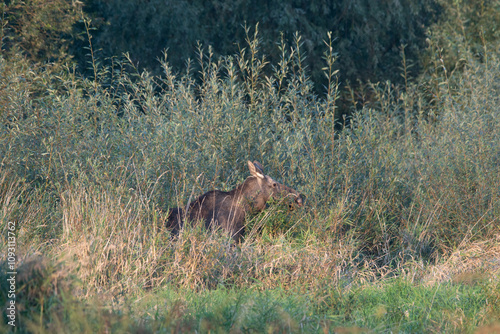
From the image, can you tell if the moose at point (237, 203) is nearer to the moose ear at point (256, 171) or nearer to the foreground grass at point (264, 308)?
the moose ear at point (256, 171)

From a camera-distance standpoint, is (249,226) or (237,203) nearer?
(237,203)

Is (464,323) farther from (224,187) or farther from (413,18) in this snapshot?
(413,18)

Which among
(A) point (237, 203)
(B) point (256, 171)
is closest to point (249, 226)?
(A) point (237, 203)

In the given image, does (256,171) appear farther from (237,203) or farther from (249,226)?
(249,226)

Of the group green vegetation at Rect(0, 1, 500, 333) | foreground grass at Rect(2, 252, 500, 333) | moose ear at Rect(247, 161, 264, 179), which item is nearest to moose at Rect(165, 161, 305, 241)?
moose ear at Rect(247, 161, 264, 179)

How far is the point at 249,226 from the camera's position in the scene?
23.6ft

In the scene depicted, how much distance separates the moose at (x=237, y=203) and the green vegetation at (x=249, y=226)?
18cm

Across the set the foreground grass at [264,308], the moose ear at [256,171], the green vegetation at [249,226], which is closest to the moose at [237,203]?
the moose ear at [256,171]

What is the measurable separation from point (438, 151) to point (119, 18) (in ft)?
30.8

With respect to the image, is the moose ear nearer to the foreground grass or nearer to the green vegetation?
the green vegetation

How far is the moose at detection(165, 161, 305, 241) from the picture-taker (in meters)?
6.77

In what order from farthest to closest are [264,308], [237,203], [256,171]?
[256,171] < [237,203] < [264,308]

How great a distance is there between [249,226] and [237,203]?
1.40 feet

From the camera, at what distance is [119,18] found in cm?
1453
